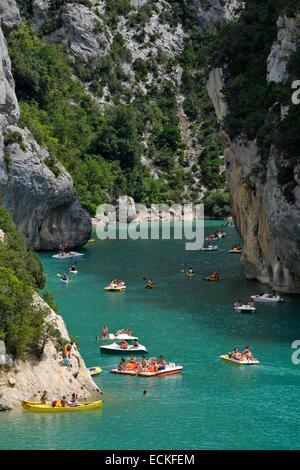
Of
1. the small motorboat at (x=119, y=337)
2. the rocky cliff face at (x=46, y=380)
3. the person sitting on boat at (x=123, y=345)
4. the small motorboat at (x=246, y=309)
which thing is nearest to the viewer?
the rocky cliff face at (x=46, y=380)

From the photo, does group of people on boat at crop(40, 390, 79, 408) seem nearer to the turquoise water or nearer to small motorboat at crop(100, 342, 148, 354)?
the turquoise water

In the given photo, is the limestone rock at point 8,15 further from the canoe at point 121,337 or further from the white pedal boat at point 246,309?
the canoe at point 121,337

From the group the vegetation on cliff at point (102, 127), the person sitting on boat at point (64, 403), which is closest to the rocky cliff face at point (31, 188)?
the vegetation on cliff at point (102, 127)

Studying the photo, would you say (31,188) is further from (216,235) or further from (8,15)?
(216,235)

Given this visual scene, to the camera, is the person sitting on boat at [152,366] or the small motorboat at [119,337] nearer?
the person sitting on boat at [152,366]

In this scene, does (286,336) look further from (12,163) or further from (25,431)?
(12,163)

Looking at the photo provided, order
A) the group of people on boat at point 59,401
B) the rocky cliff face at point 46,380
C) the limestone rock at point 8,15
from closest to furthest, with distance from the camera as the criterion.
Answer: the rocky cliff face at point 46,380, the group of people on boat at point 59,401, the limestone rock at point 8,15

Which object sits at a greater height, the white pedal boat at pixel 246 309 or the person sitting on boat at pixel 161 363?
the white pedal boat at pixel 246 309
